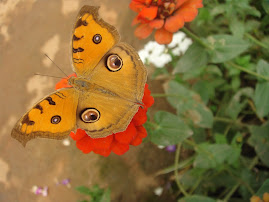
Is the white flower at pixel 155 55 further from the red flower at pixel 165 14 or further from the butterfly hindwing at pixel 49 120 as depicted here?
the butterfly hindwing at pixel 49 120

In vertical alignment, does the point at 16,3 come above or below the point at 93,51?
above

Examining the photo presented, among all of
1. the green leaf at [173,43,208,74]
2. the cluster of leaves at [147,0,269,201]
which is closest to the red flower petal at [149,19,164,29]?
the cluster of leaves at [147,0,269,201]

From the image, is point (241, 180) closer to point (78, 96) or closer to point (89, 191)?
point (89, 191)

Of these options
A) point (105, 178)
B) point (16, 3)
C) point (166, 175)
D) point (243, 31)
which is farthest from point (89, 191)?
point (243, 31)

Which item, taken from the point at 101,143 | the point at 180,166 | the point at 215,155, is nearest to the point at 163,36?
the point at 101,143

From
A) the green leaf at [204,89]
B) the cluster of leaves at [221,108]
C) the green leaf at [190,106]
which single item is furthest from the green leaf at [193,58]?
the green leaf at [204,89]

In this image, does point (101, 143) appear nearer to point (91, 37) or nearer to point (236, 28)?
point (91, 37)

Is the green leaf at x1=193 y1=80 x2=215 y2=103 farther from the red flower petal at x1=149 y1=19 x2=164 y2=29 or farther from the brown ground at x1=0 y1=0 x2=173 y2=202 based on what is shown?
the red flower petal at x1=149 y1=19 x2=164 y2=29
